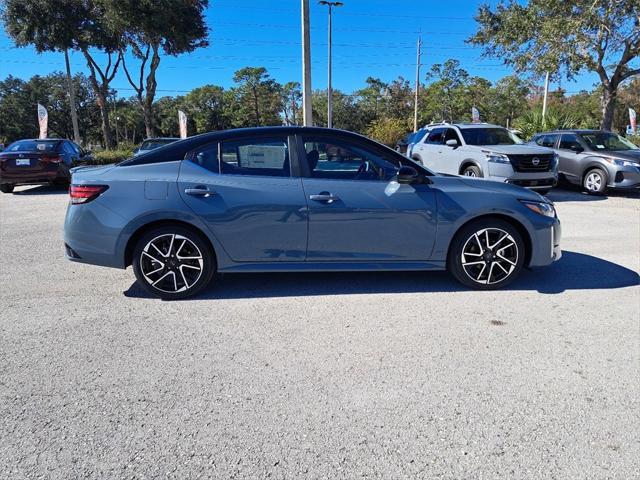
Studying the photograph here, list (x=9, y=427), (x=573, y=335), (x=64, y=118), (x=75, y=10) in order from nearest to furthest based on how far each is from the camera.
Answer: (x=9, y=427)
(x=573, y=335)
(x=75, y=10)
(x=64, y=118)

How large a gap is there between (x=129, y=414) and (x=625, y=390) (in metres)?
2.96

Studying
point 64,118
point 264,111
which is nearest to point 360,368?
point 264,111

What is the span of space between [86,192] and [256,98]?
65.5 meters

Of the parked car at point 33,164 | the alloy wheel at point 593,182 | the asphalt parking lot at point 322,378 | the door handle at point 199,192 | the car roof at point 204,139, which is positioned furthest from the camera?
the parked car at point 33,164

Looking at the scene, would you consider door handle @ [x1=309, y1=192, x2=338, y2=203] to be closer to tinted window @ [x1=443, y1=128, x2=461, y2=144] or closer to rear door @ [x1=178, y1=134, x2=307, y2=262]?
rear door @ [x1=178, y1=134, x2=307, y2=262]

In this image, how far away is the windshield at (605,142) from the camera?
38.3 ft

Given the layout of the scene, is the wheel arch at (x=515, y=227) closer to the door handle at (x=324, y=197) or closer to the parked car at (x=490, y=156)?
the door handle at (x=324, y=197)

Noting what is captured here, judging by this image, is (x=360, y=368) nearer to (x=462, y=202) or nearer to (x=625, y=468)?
(x=625, y=468)

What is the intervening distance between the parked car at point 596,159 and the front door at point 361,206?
8.99 meters

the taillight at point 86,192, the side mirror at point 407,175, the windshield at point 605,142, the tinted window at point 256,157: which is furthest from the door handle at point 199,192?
the windshield at point 605,142

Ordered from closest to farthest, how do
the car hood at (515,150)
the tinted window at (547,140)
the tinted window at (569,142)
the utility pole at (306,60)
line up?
the car hood at (515,150) → the tinted window at (569,142) → the tinted window at (547,140) → the utility pole at (306,60)

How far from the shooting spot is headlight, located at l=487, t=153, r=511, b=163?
9891mm

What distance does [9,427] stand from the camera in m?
2.44

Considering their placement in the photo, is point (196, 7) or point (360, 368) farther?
point (196, 7)
